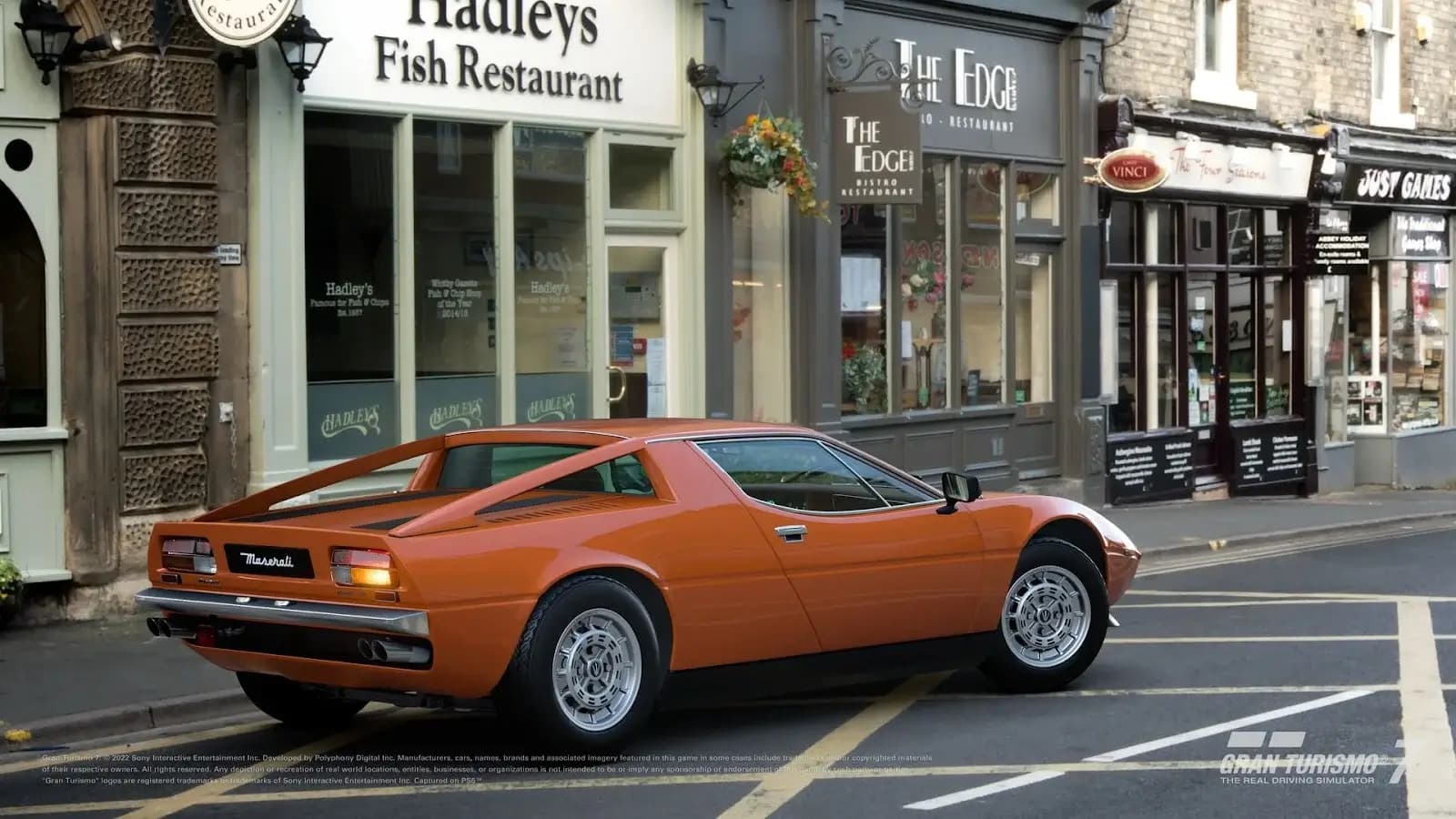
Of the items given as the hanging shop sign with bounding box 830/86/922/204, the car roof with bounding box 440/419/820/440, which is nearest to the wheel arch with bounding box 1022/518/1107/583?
the car roof with bounding box 440/419/820/440

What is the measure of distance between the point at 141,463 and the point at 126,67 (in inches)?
97.8

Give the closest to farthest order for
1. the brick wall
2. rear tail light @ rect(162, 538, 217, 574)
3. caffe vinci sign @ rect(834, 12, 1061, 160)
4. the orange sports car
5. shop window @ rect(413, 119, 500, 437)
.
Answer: the orange sports car → rear tail light @ rect(162, 538, 217, 574) → shop window @ rect(413, 119, 500, 437) → caffe vinci sign @ rect(834, 12, 1061, 160) → the brick wall

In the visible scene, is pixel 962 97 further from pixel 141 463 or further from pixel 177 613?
pixel 177 613

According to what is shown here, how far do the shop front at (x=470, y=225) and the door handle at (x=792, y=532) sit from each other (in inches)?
201

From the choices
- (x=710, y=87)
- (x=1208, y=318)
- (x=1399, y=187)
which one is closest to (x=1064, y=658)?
(x=710, y=87)

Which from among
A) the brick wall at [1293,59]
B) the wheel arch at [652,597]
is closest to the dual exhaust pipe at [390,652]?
the wheel arch at [652,597]

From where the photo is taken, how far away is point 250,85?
11.9 meters

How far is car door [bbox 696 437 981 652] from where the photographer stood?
318 inches

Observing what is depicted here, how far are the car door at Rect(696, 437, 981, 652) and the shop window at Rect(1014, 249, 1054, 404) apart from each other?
34.4 ft

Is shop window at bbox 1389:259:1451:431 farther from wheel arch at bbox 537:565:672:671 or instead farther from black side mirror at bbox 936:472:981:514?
wheel arch at bbox 537:565:672:671

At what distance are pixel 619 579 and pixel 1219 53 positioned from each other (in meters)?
15.7

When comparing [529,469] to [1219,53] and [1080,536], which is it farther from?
[1219,53]

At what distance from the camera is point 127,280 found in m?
11.3

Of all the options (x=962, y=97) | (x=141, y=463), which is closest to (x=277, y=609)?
(x=141, y=463)
